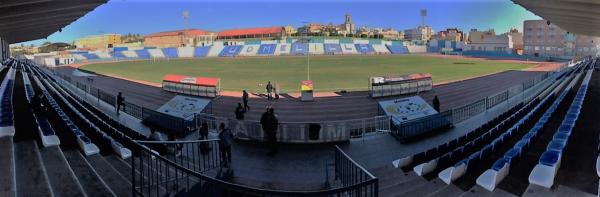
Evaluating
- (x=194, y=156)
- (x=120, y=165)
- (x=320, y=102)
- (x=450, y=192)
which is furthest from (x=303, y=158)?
(x=320, y=102)

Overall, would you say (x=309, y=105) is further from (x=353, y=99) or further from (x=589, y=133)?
(x=589, y=133)

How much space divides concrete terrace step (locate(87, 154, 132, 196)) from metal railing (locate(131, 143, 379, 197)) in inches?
5.7

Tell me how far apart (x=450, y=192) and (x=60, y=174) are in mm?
5358

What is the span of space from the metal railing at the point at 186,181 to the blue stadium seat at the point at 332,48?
85.5 meters

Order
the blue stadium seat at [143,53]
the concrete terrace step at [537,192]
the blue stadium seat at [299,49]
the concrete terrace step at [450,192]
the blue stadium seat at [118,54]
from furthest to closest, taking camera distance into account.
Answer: the blue stadium seat at [299,49] → the blue stadium seat at [143,53] → the blue stadium seat at [118,54] → the concrete terrace step at [450,192] → the concrete terrace step at [537,192]

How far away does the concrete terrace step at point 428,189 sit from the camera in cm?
638

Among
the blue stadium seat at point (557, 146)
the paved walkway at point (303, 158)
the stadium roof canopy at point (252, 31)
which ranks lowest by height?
the paved walkway at point (303, 158)

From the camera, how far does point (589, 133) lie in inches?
348

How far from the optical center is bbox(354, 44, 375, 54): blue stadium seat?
9374cm

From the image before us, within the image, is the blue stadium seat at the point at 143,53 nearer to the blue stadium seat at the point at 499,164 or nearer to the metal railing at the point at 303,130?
the metal railing at the point at 303,130

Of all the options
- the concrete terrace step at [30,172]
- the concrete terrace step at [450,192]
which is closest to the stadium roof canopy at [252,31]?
the concrete terrace step at [30,172]

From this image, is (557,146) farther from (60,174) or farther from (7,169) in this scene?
(7,169)

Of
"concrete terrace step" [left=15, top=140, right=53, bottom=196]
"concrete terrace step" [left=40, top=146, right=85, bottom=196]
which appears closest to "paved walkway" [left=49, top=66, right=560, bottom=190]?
"concrete terrace step" [left=40, top=146, right=85, bottom=196]

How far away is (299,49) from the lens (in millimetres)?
91562
